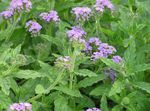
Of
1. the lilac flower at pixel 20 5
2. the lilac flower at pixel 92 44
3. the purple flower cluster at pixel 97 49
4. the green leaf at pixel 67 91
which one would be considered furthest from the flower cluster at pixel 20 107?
the lilac flower at pixel 20 5

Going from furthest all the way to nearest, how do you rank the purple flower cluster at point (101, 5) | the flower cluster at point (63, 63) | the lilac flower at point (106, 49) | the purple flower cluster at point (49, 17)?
the purple flower cluster at point (49, 17)
the purple flower cluster at point (101, 5)
the lilac flower at point (106, 49)
the flower cluster at point (63, 63)

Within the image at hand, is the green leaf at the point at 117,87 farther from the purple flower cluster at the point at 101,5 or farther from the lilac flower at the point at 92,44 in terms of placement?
the purple flower cluster at the point at 101,5

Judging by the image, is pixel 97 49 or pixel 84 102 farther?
pixel 97 49

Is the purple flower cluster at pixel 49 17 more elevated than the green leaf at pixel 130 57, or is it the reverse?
the purple flower cluster at pixel 49 17

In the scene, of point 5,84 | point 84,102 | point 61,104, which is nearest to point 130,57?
point 84,102

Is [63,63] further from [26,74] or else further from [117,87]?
[117,87]

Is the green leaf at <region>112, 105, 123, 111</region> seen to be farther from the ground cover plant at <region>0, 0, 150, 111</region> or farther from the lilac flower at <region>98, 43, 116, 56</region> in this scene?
the lilac flower at <region>98, 43, 116, 56</region>

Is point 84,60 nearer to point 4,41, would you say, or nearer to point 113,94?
point 113,94
